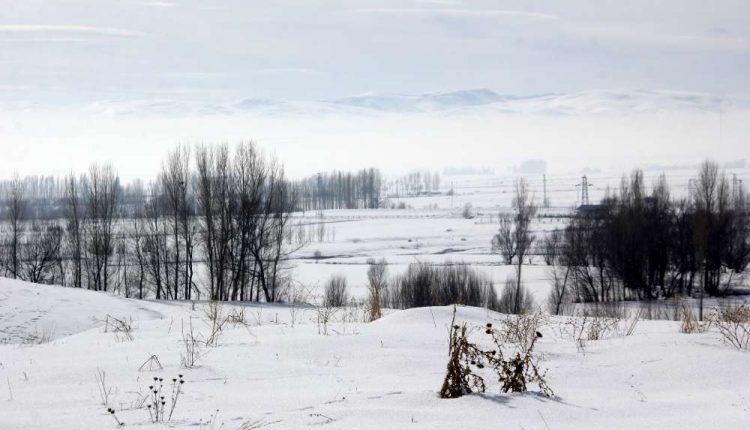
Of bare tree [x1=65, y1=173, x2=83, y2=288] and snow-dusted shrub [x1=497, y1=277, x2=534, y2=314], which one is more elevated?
bare tree [x1=65, y1=173, x2=83, y2=288]

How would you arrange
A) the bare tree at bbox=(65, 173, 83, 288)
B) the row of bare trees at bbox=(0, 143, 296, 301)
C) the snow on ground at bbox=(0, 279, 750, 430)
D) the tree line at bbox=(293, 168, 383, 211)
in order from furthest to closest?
the tree line at bbox=(293, 168, 383, 211), the bare tree at bbox=(65, 173, 83, 288), the row of bare trees at bbox=(0, 143, 296, 301), the snow on ground at bbox=(0, 279, 750, 430)

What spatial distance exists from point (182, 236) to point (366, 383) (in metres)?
34.0

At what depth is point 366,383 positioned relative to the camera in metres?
4.16

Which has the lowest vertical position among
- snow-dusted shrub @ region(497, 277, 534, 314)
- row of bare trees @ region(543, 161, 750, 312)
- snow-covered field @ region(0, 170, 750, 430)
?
snow-dusted shrub @ region(497, 277, 534, 314)

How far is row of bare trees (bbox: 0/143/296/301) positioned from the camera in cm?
3137

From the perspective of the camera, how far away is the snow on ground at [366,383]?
3355 mm

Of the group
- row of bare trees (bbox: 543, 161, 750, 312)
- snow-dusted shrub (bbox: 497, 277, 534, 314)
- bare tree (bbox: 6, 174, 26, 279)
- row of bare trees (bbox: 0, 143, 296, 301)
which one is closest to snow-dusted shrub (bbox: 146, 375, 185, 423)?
row of bare trees (bbox: 0, 143, 296, 301)

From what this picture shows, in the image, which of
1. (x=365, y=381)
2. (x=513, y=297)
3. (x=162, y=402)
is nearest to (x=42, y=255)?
(x=513, y=297)

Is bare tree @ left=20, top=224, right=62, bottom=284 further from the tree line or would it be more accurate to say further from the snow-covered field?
the tree line

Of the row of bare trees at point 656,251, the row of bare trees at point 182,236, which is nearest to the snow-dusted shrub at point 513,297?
the row of bare trees at point 656,251

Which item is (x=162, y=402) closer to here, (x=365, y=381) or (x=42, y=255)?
(x=365, y=381)

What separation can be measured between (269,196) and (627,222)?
2421 cm

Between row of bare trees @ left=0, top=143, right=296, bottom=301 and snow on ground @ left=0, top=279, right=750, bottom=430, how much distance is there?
2297 centimetres

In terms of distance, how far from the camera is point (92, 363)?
4691 mm
